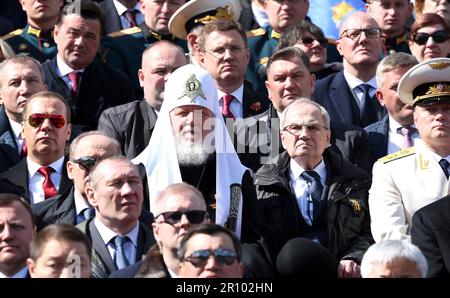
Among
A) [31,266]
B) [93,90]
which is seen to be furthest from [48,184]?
[31,266]

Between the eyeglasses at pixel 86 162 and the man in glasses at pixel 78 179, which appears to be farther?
the eyeglasses at pixel 86 162

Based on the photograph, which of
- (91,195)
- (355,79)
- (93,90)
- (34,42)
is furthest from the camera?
(34,42)

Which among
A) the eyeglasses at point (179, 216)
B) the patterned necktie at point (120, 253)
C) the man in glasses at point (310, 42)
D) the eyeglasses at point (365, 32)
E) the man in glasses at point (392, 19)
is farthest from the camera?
the man in glasses at point (392, 19)

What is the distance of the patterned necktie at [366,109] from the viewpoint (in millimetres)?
15586

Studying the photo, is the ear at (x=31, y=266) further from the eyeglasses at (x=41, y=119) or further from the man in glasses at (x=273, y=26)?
the man in glasses at (x=273, y=26)

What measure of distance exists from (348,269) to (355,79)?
3.40 m

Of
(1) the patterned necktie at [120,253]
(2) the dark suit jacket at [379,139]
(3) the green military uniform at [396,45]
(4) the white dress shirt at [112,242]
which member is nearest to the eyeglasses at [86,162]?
(4) the white dress shirt at [112,242]

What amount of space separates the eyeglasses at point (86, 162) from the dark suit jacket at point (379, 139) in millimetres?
2586

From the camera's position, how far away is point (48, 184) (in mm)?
14133

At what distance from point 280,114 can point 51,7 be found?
9.96 ft

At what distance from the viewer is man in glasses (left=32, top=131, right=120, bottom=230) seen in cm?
1345

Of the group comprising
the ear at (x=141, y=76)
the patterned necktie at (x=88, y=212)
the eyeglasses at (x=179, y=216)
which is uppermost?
the ear at (x=141, y=76)

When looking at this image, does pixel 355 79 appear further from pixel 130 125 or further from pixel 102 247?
pixel 102 247
